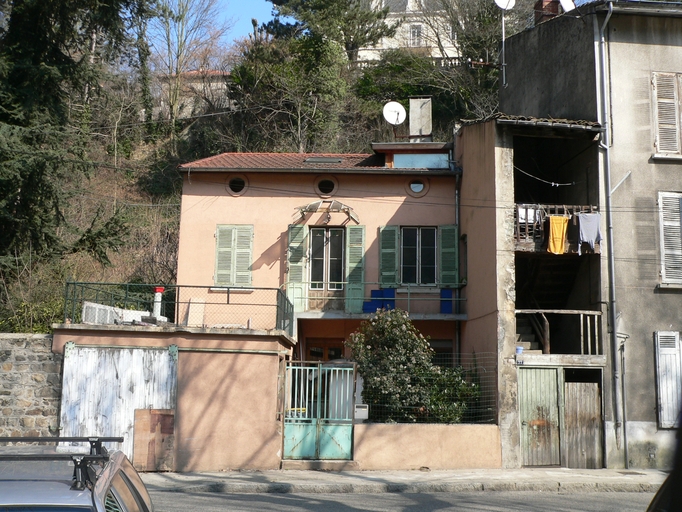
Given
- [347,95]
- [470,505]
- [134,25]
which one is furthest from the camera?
[347,95]

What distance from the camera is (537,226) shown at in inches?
644

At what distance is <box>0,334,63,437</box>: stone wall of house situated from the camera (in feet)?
45.1

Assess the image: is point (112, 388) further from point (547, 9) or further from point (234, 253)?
point (547, 9)

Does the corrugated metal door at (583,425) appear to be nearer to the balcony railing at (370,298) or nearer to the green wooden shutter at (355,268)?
the balcony railing at (370,298)

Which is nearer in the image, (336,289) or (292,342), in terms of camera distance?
(292,342)

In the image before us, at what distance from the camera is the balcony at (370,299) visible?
64.4 feet

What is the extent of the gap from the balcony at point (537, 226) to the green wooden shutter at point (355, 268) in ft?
16.9

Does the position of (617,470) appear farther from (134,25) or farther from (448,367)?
(134,25)

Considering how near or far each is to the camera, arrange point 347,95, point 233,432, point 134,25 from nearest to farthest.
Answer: point 233,432
point 134,25
point 347,95

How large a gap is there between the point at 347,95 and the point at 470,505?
23.9 metres

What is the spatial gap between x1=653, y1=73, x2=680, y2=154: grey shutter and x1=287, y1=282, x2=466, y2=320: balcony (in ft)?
20.6

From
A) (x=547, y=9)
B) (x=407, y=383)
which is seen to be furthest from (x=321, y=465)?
(x=547, y=9)

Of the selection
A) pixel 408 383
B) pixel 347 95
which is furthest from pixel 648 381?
pixel 347 95

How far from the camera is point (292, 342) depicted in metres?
16.7
